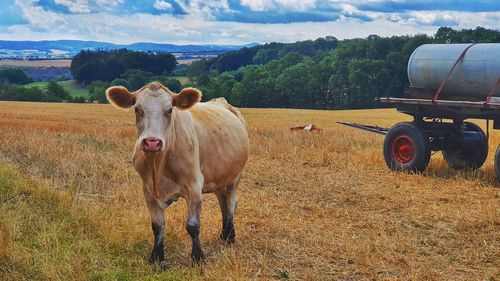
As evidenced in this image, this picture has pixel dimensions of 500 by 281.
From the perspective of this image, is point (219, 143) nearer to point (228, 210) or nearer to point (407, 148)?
point (228, 210)

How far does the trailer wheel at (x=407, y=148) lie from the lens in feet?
39.4

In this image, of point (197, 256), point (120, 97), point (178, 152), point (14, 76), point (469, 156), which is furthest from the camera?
→ point (14, 76)

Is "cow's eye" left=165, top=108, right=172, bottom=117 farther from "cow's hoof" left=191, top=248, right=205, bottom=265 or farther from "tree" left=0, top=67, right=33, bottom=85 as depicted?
"tree" left=0, top=67, right=33, bottom=85

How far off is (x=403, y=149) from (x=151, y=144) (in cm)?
815

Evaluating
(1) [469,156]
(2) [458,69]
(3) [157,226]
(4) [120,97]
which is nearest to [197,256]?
(3) [157,226]

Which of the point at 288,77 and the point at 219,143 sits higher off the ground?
the point at 219,143

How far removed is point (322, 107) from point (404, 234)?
66.3m

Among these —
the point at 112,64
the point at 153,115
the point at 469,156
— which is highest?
the point at 153,115

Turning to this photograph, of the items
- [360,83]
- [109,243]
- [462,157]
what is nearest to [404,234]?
[109,243]

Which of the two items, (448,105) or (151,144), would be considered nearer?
(151,144)

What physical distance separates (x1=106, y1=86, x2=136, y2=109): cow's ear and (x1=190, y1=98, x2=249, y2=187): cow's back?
3.03ft

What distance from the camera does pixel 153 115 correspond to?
18.2 ft

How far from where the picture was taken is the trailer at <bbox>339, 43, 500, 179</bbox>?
11.3 m

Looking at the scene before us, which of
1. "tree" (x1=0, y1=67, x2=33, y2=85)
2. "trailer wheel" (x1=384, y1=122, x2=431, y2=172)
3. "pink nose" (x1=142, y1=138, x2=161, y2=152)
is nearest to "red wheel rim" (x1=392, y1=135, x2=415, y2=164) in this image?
"trailer wheel" (x1=384, y1=122, x2=431, y2=172)
